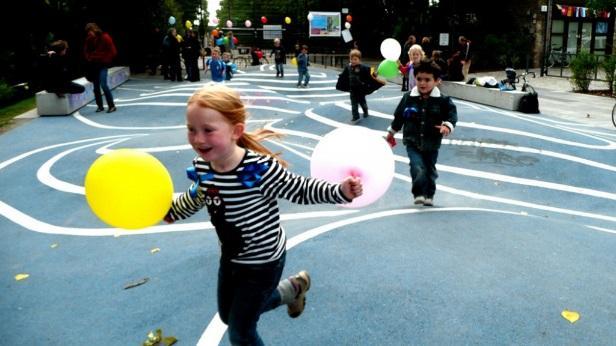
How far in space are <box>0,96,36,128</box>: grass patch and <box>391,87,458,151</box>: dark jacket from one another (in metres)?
11.7

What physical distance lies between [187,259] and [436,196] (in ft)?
14.5

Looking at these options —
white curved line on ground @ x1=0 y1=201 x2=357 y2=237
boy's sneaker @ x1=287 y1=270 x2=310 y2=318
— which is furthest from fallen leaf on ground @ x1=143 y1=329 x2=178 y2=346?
white curved line on ground @ x1=0 y1=201 x2=357 y2=237

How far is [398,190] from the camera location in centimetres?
846

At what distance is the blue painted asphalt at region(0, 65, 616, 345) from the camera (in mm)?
3725

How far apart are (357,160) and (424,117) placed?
3505 millimetres

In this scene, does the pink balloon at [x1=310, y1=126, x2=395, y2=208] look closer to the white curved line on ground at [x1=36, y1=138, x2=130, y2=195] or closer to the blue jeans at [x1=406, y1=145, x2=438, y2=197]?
the blue jeans at [x1=406, y1=145, x2=438, y2=197]

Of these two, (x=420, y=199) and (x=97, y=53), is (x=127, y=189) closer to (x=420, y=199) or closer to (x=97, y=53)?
(x=420, y=199)

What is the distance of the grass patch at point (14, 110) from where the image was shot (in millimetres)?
14481

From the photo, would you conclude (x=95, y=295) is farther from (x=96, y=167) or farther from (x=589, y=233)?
(x=589, y=233)

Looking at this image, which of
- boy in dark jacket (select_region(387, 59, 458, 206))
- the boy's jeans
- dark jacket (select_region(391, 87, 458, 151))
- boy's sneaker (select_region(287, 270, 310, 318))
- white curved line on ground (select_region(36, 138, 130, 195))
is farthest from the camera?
the boy's jeans

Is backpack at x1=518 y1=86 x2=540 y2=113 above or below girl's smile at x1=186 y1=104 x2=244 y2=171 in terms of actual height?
below

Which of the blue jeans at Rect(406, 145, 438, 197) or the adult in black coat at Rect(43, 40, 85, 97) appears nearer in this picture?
the blue jeans at Rect(406, 145, 438, 197)

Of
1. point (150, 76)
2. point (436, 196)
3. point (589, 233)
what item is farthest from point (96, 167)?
point (150, 76)

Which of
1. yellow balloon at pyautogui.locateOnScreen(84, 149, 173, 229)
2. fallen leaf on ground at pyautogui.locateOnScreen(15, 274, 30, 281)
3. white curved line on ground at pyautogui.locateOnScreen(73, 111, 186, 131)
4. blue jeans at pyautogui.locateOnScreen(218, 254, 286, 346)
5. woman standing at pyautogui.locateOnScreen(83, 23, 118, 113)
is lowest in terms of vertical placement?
fallen leaf on ground at pyautogui.locateOnScreen(15, 274, 30, 281)
